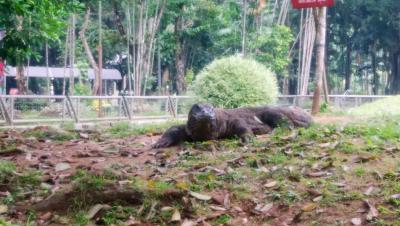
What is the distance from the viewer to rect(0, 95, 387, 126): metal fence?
41.2 feet

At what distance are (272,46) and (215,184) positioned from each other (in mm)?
22357

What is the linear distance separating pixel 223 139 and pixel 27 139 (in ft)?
9.52

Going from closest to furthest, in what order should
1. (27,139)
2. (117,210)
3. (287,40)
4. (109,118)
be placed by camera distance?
(117,210), (27,139), (109,118), (287,40)

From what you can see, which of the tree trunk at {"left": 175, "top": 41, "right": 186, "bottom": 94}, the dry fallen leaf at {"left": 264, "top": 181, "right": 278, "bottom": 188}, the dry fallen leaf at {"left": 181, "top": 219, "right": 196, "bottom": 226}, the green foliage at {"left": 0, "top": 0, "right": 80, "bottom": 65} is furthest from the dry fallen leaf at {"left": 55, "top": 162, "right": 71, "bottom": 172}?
the tree trunk at {"left": 175, "top": 41, "right": 186, "bottom": 94}

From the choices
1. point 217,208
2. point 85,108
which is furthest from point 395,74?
point 217,208

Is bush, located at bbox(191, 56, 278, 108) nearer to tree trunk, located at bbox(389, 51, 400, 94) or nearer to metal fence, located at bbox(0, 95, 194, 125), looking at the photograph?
metal fence, located at bbox(0, 95, 194, 125)

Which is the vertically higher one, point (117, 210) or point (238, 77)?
point (238, 77)

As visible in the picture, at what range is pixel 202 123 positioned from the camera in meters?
7.33

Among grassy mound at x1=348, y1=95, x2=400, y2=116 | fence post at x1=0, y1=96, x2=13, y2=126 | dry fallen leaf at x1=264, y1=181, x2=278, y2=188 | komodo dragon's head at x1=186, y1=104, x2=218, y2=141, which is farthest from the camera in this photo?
grassy mound at x1=348, y1=95, x2=400, y2=116

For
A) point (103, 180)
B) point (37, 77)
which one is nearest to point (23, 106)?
point (103, 180)

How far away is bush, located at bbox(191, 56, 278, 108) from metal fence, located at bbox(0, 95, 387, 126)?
3.75 ft

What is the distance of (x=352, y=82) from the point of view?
1711 inches

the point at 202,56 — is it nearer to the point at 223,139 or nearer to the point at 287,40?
the point at 287,40

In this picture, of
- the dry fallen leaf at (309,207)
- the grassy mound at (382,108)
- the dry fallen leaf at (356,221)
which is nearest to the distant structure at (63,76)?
the grassy mound at (382,108)
